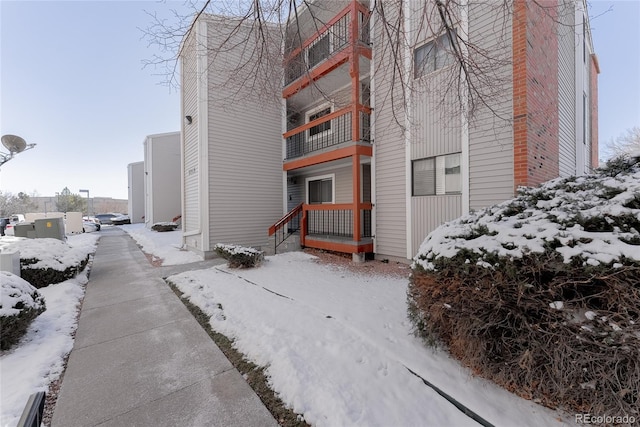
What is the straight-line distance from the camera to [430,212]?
643 cm

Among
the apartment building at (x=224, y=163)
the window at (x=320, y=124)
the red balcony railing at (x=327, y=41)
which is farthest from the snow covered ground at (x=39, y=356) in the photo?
the window at (x=320, y=124)

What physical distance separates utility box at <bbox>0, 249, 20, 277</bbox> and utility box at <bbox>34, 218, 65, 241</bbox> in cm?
521

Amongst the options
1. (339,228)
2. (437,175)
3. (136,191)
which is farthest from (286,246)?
(136,191)

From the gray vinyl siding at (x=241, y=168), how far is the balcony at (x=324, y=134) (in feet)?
2.15

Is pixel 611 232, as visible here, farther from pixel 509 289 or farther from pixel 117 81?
pixel 117 81

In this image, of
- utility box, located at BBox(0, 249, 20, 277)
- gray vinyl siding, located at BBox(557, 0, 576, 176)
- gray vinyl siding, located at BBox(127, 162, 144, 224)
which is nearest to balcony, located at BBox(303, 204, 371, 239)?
gray vinyl siding, located at BBox(557, 0, 576, 176)

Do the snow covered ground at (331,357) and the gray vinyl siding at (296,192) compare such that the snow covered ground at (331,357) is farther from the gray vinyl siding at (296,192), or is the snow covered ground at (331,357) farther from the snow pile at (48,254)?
the gray vinyl siding at (296,192)

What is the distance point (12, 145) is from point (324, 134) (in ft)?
31.0

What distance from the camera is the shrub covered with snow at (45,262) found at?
533cm

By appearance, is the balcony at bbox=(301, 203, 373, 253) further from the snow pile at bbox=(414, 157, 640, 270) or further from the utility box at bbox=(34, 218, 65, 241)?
the utility box at bbox=(34, 218, 65, 241)

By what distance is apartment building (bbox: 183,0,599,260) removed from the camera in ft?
14.7

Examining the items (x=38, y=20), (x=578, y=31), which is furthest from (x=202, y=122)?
(x=578, y=31)

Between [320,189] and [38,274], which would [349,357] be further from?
[320,189]

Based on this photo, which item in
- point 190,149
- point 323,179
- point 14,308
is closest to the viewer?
point 14,308
